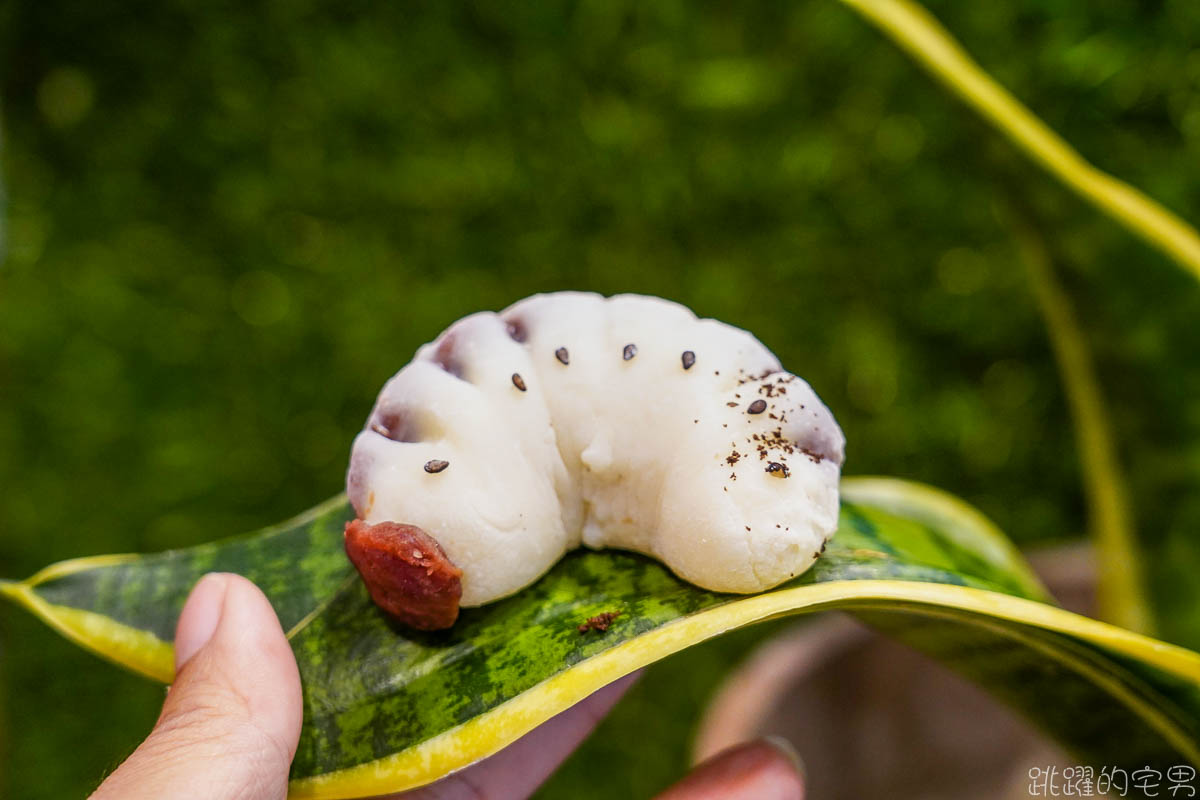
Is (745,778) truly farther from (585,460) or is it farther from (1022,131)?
(1022,131)

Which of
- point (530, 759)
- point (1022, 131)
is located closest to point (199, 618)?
point (530, 759)

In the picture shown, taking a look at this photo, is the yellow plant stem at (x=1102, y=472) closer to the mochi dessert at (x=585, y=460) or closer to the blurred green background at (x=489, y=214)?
the blurred green background at (x=489, y=214)

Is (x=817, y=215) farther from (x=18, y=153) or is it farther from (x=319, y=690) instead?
(x=18, y=153)

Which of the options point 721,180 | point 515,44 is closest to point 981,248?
point 721,180

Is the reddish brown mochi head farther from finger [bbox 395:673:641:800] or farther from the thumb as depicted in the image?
finger [bbox 395:673:641:800]

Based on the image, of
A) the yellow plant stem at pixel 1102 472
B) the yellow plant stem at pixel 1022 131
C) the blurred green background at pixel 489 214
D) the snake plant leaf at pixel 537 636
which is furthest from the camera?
the blurred green background at pixel 489 214

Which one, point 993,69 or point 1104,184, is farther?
point 993,69

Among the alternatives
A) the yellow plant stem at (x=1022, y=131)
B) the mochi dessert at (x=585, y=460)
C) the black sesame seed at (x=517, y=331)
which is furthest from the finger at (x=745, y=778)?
the yellow plant stem at (x=1022, y=131)
